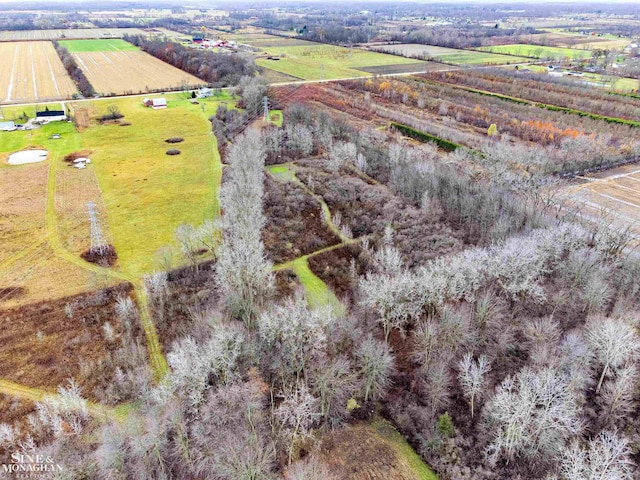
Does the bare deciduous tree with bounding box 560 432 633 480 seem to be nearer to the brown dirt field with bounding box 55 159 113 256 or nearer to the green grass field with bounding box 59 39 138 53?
the brown dirt field with bounding box 55 159 113 256

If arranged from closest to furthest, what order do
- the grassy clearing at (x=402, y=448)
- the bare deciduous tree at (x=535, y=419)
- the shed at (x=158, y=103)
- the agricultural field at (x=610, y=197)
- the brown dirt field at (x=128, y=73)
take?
the bare deciduous tree at (x=535, y=419) < the grassy clearing at (x=402, y=448) < the agricultural field at (x=610, y=197) < the shed at (x=158, y=103) < the brown dirt field at (x=128, y=73)

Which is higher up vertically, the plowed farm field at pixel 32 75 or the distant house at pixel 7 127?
the plowed farm field at pixel 32 75

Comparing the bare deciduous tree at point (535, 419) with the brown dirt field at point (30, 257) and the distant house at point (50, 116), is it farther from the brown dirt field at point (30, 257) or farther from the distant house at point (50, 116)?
the distant house at point (50, 116)

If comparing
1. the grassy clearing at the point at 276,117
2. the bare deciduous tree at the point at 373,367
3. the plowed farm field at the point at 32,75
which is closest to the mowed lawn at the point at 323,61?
the grassy clearing at the point at 276,117

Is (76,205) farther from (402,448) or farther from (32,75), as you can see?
(32,75)

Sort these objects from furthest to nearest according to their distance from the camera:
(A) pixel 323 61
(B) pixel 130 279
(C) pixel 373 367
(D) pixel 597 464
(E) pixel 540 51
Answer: (E) pixel 540 51 < (A) pixel 323 61 < (B) pixel 130 279 < (C) pixel 373 367 < (D) pixel 597 464

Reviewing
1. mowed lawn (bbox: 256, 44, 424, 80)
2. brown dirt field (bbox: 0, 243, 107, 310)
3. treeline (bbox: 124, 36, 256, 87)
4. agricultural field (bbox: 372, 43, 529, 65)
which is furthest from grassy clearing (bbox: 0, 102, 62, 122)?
agricultural field (bbox: 372, 43, 529, 65)

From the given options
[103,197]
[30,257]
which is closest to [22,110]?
[103,197]

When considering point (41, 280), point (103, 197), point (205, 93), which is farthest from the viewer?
point (205, 93)
